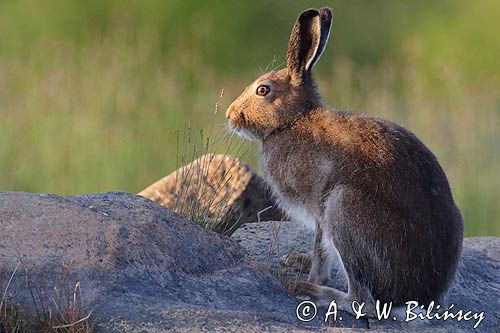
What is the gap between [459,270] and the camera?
695 cm

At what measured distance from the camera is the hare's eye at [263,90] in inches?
266

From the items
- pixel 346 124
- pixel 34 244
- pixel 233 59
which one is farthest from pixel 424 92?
pixel 34 244

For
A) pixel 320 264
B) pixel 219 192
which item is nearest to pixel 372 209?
pixel 320 264

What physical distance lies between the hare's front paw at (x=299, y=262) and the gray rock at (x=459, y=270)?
0.17 feet

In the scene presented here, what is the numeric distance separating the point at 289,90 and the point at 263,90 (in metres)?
0.15

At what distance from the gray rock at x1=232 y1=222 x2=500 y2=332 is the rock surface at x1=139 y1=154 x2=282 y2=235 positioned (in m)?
0.21

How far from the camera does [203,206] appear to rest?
715 cm

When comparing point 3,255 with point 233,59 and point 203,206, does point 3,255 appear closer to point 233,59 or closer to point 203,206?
point 203,206

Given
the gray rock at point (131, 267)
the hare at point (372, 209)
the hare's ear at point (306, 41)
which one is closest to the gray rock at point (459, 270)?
the hare at point (372, 209)

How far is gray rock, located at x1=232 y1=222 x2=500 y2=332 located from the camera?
19.8 feet

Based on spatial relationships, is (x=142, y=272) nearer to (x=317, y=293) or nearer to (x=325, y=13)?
(x=317, y=293)

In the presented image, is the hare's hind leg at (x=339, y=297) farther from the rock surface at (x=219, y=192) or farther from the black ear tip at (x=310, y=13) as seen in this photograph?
the black ear tip at (x=310, y=13)

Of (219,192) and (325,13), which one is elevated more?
(325,13)

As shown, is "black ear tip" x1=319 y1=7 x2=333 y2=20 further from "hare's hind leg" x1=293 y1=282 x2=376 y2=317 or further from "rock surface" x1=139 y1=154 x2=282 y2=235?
"hare's hind leg" x1=293 y1=282 x2=376 y2=317
